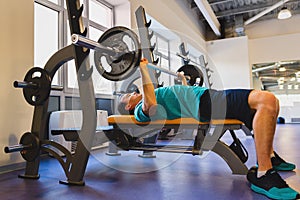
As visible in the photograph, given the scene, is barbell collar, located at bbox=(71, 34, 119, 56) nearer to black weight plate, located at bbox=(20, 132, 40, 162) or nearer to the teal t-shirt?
the teal t-shirt

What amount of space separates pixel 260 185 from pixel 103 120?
7.12 feet

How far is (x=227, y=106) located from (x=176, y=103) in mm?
379

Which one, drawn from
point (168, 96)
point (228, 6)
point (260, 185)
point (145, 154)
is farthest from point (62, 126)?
point (228, 6)

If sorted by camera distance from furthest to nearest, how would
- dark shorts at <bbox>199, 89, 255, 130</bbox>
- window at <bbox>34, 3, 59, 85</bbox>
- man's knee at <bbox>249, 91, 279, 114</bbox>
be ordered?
window at <bbox>34, 3, 59, 85</bbox>
dark shorts at <bbox>199, 89, 255, 130</bbox>
man's knee at <bbox>249, 91, 279, 114</bbox>

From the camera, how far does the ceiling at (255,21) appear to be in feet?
23.9

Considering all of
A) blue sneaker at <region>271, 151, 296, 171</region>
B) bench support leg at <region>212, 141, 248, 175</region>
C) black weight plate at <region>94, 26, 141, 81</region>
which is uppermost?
black weight plate at <region>94, 26, 141, 81</region>

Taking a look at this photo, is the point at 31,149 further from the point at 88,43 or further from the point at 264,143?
the point at 264,143

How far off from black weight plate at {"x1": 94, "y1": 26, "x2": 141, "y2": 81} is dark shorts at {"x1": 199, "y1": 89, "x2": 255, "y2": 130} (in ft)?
1.87

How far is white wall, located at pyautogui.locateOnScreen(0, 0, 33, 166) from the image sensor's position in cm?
223

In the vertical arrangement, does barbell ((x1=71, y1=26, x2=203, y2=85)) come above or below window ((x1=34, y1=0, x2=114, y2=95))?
below


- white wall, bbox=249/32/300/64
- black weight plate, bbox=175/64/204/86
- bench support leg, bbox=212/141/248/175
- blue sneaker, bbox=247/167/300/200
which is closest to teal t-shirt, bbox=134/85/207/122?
bench support leg, bbox=212/141/248/175

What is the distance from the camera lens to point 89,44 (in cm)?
165

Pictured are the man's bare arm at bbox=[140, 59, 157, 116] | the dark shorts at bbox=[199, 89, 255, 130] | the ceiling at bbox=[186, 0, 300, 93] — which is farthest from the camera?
the ceiling at bbox=[186, 0, 300, 93]

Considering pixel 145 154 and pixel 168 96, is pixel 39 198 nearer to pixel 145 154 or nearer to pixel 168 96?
pixel 168 96
